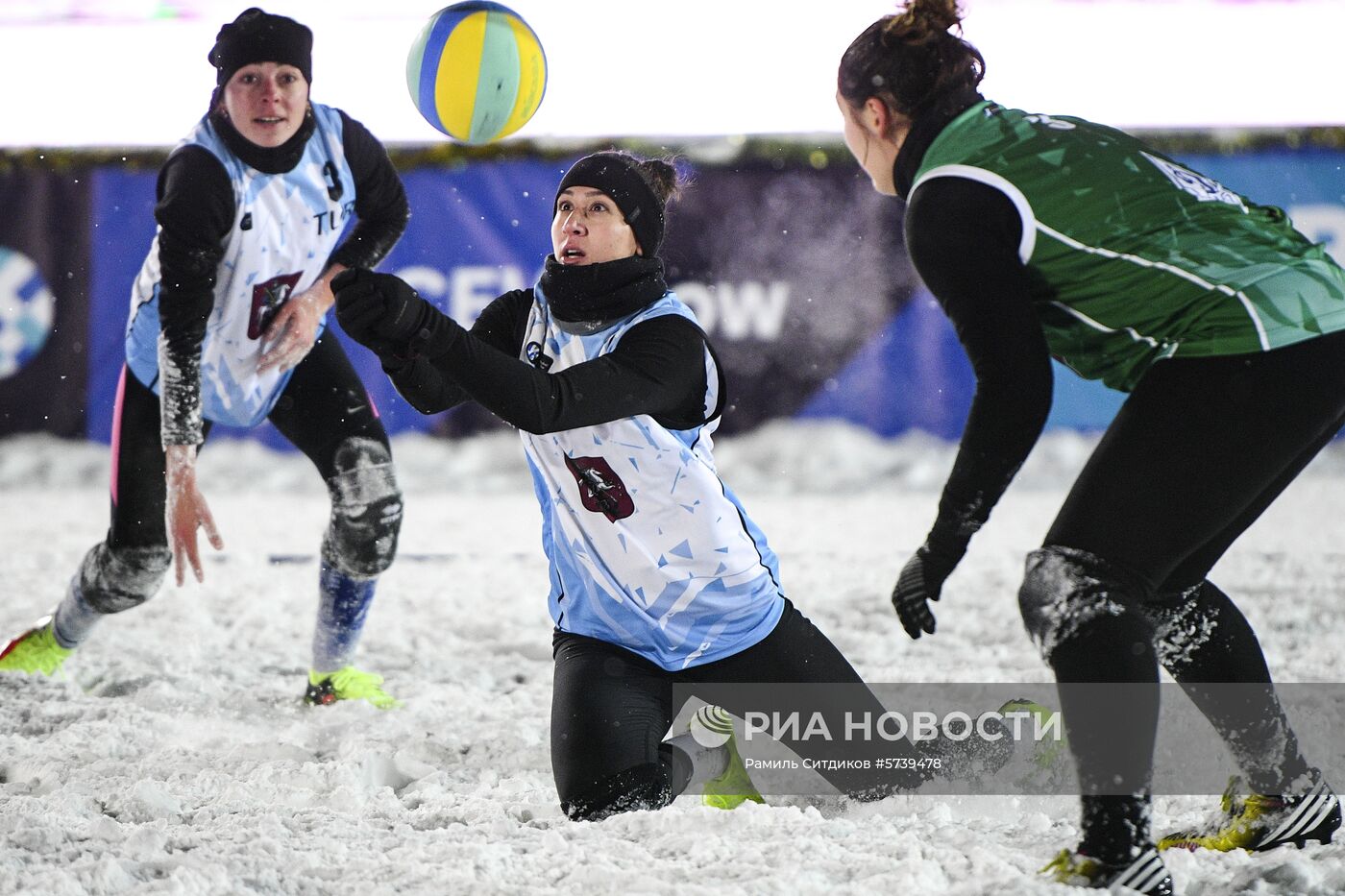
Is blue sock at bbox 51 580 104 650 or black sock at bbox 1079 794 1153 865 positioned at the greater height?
black sock at bbox 1079 794 1153 865

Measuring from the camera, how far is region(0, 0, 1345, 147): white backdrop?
7.32 m

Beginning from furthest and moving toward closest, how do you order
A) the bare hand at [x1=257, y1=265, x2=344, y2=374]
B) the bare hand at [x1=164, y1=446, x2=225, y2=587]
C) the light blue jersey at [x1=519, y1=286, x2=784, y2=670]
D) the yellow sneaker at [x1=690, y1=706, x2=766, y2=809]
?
the bare hand at [x1=257, y1=265, x2=344, y2=374]
the bare hand at [x1=164, y1=446, x2=225, y2=587]
the yellow sneaker at [x1=690, y1=706, x2=766, y2=809]
the light blue jersey at [x1=519, y1=286, x2=784, y2=670]

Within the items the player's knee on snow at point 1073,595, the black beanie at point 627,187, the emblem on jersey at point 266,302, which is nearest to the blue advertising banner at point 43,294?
the emblem on jersey at point 266,302

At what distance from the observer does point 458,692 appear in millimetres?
3361

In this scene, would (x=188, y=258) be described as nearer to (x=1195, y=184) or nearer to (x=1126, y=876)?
(x=1195, y=184)

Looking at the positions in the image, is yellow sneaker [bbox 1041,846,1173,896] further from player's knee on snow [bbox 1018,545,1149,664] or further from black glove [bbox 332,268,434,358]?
black glove [bbox 332,268,434,358]

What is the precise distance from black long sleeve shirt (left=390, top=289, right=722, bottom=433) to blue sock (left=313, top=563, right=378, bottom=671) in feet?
3.54

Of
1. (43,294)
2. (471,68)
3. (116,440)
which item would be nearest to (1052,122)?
(471,68)

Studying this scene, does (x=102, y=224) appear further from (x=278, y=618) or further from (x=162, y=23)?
(x=278, y=618)

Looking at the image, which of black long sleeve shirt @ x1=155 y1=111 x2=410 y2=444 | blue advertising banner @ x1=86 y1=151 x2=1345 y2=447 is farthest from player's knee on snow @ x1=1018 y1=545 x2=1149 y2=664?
blue advertising banner @ x1=86 y1=151 x2=1345 y2=447

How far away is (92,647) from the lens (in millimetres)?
3785

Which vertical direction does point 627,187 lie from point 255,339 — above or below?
above

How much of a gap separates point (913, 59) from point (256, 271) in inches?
72.9

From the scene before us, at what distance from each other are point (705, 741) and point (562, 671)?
0.34 m
